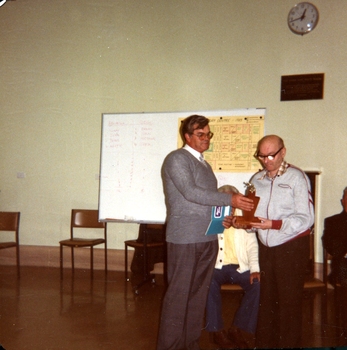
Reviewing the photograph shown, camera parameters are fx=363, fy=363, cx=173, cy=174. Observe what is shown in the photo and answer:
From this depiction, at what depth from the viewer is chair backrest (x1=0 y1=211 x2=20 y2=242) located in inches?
183

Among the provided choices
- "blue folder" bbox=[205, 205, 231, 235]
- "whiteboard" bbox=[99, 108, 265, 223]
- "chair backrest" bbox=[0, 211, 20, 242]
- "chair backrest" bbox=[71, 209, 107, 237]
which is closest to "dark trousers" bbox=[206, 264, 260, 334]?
"blue folder" bbox=[205, 205, 231, 235]

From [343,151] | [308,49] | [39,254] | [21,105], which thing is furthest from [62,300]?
[308,49]

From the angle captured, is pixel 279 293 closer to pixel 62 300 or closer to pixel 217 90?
pixel 62 300

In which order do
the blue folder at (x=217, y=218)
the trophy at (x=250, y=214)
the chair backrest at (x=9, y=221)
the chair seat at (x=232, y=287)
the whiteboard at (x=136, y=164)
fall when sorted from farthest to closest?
the chair backrest at (x=9, y=221), the whiteboard at (x=136, y=164), the chair seat at (x=232, y=287), the blue folder at (x=217, y=218), the trophy at (x=250, y=214)

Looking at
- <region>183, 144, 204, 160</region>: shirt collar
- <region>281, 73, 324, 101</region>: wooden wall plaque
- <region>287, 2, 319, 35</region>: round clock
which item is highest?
<region>287, 2, 319, 35</region>: round clock

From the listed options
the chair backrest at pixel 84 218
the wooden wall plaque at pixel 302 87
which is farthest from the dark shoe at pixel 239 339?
the wooden wall plaque at pixel 302 87

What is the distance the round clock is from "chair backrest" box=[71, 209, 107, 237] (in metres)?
3.34

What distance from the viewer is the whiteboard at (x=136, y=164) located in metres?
4.46

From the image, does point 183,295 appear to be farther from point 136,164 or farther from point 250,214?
point 136,164

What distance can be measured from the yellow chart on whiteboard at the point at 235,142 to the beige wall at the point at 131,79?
0.26 metres

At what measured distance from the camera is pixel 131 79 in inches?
190

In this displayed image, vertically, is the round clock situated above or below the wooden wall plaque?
above

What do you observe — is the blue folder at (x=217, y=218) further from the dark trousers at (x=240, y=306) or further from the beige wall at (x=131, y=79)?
the beige wall at (x=131, y=79)

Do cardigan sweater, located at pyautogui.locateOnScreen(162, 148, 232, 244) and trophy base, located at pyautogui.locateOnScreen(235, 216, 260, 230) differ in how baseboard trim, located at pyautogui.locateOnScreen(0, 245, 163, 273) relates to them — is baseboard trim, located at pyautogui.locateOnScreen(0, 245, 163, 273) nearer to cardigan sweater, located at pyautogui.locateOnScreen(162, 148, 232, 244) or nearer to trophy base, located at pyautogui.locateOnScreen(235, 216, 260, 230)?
cardigan sweater, located at pyautogui.locateOnScreen(162, 148, 232, 244)
